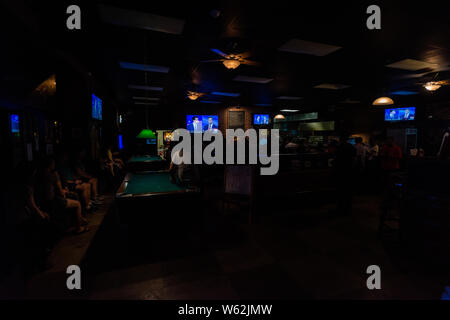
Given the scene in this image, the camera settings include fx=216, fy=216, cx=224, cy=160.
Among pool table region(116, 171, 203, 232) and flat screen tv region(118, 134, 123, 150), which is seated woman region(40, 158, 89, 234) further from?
flat screen tv region(118, 134, 123, 150)

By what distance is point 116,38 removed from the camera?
374 cm

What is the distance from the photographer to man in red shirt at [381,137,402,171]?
232 inches

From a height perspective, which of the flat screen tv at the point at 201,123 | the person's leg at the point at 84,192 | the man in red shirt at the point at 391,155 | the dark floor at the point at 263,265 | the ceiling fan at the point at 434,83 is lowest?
the dark floor at the point at 263,265

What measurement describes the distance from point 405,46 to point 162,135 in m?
11.1

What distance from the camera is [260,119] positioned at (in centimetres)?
1113

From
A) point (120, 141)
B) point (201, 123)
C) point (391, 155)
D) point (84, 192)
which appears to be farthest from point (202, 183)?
point (120, 141)

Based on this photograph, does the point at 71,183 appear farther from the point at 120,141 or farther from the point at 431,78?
the point at 431,78

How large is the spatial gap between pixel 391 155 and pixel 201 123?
7.36 m

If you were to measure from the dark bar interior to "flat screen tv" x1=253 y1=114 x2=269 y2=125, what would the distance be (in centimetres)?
457

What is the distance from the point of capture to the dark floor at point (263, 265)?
2.40 m

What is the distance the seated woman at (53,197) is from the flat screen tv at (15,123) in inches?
22.9

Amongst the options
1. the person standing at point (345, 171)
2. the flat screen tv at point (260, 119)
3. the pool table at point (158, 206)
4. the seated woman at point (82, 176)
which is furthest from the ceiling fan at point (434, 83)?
the seated woman at point (82, 176)

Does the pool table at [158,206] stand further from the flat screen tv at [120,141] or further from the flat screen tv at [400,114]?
the flat screen tv at [400,114]

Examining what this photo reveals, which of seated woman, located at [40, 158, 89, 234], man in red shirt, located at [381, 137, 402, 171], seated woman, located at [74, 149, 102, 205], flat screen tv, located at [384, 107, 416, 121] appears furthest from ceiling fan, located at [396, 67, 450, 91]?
seated woman, located at [74, 149, 102, 205]
